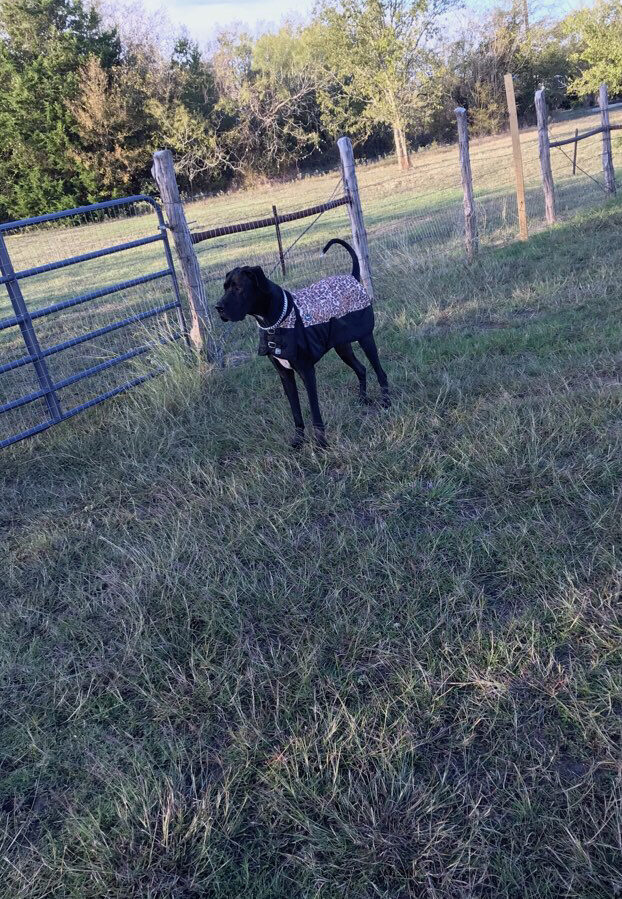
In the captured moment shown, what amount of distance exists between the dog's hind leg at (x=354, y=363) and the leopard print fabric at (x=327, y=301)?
0.87 ft

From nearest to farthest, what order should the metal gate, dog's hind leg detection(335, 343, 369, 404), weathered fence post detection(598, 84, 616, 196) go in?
dog's hind leg detection(335, 343, 369, 404)
the metal gate
weathered fence post detection(598, 84, 616, 196)

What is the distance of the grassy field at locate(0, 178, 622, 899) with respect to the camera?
1.74 metres

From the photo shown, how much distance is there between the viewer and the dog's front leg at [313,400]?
151 inches

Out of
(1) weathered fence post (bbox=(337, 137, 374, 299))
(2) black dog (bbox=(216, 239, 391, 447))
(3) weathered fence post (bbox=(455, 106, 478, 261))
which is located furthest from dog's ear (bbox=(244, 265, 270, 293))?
(3) weathered fence post (bbox=(455, 106, 478, 261))

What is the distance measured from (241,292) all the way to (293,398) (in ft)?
2.63

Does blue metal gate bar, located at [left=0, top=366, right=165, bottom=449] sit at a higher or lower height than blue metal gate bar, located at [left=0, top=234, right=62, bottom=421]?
lower

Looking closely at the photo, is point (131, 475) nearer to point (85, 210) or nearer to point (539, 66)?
point (85, 210)

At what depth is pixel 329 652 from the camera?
2418 millimetres

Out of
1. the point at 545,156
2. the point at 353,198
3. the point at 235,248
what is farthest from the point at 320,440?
the point at 235,248

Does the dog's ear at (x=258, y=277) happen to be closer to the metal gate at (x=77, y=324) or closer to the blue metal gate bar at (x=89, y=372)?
the metal gate at (x=77, y=324)

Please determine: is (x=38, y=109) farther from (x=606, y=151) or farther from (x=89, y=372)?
(x=89, y=372)

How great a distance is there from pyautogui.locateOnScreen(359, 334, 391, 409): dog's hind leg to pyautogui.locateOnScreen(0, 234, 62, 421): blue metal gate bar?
2504 millimetres

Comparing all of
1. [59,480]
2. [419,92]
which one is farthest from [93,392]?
[419,92]

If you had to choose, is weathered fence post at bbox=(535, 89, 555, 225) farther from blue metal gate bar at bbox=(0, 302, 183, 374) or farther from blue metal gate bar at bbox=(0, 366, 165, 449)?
blue metal gate bar at bbox=(0, 366, 165, 449)
